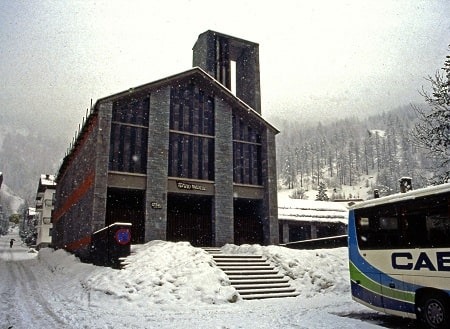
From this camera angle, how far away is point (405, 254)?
29.8ft

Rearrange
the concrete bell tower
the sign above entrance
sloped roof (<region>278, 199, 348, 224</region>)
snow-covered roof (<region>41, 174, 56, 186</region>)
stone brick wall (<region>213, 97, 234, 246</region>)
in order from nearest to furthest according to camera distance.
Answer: the sign above entrance, stone brick wall (<region>213, 97, 234, 246</region>), the concrete bell tower, sloped roof (<region>278, 199, 348, 224</region>), snow-covered roof (<region>41, 174, 56, 186</region>)

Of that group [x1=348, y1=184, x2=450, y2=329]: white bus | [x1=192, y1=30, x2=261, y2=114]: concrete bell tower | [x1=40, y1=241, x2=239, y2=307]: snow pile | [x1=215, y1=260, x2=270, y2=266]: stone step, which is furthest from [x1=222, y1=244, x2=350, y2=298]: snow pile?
[x1=192, y1=30, x2=261, y2=114]: concrete bell tower

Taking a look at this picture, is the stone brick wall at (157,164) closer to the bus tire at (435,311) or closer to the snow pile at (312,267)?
the snow pile at (312,267)

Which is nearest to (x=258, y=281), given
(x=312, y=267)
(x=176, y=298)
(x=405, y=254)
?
(x=312, y=267)

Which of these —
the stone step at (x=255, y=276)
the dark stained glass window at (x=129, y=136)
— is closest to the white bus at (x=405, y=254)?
the stone step at (x=255, y=276)

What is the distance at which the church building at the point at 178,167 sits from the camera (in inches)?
823

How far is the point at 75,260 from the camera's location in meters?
22.2

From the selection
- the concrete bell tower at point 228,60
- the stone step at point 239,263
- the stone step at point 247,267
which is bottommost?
the stone step at point 247,267

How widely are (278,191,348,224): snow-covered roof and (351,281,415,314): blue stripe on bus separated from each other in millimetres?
22192

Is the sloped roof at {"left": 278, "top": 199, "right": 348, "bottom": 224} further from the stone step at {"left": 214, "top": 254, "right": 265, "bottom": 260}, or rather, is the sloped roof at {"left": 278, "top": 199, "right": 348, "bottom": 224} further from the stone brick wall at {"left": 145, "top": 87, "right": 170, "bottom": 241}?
the stone step at {"left": 214, "top": 254, "right": 265, "bottom": 260}

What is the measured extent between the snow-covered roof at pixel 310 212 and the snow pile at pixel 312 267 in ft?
47.4

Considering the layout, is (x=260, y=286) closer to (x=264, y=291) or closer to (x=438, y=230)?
(x=264, y=291)

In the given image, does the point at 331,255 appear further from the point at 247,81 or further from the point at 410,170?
the point at 410,170

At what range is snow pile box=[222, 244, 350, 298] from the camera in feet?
50.4
